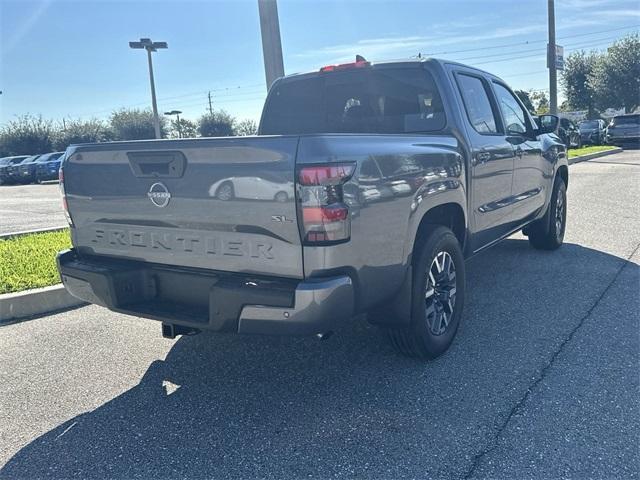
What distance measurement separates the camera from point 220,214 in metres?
2.80

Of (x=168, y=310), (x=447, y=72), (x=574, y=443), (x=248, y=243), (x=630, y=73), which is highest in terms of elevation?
(x=630, y=73)

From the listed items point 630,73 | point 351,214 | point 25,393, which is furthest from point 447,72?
point 630,73

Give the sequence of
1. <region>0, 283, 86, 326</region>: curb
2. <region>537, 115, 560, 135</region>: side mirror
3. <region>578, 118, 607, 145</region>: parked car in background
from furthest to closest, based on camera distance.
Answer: <region>578, 118, 607, 145</region>: parked car in background, <region>537, 115, 560, 135</region>: side mirror, <region>0, 283, 86, 326</region>: curb

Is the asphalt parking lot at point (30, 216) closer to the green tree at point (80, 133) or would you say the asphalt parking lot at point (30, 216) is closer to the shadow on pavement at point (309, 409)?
the shadow on pavement at point (309, 409)

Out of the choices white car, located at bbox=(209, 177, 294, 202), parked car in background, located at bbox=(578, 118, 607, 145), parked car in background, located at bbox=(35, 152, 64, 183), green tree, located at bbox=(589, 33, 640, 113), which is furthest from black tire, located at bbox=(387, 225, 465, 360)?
green tree, located at bbox=(589, 33, 640, 113)

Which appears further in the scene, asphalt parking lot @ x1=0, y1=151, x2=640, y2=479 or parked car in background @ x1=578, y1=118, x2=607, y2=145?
parked car in background @ x1=578, y1=118, x2=607, y2=145

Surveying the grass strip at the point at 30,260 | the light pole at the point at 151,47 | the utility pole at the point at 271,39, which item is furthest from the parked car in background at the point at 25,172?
the utility pole at the point at 271,39

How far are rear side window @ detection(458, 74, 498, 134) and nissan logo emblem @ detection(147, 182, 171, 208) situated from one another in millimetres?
2459

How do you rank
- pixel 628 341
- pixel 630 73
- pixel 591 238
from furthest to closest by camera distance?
pixel 630 73, pixel 591 238, pixel 628 341

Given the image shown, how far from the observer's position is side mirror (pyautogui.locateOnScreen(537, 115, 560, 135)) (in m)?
5.86

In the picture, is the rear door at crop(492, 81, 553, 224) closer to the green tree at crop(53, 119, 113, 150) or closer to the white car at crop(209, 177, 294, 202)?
the white car at crop(209, 177, 294, 202)

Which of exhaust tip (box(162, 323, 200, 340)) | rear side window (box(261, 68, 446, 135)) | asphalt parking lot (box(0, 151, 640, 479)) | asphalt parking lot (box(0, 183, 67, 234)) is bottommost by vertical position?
asphalt parking lot (box(0, 151, 640, 479))

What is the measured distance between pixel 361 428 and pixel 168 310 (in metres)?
1.21

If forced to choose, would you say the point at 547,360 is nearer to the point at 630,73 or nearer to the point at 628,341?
the point at 628,341
